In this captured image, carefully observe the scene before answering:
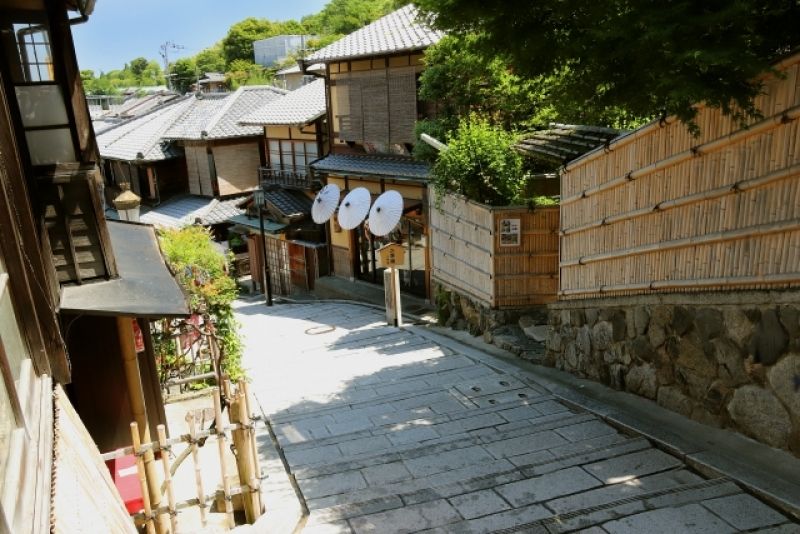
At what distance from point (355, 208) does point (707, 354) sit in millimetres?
13699

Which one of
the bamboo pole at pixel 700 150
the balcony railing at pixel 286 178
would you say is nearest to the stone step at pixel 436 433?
the bamboo pole at pixel 700 150

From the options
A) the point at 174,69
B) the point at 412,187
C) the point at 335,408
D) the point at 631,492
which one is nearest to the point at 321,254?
the point at 412,187

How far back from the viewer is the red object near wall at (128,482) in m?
6.27

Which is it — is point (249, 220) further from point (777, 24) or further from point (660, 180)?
point (777, 24)

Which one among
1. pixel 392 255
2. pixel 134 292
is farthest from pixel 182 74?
pixel 134 292

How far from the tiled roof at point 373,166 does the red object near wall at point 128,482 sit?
39.1 feet

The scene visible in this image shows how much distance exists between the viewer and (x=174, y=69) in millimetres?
101312

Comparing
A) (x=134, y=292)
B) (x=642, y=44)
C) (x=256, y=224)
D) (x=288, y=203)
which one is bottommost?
(x=256, y=224)

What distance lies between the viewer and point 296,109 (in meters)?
27.4

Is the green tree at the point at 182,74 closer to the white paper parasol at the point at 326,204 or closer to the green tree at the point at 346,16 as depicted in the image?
the green tree at the point at 346,16

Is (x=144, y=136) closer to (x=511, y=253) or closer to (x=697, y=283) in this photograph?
(x=511, y=253)

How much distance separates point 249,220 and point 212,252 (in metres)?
17.1

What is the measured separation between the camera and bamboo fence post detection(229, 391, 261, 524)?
6113 mm

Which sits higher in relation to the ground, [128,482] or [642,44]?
[642,44]
